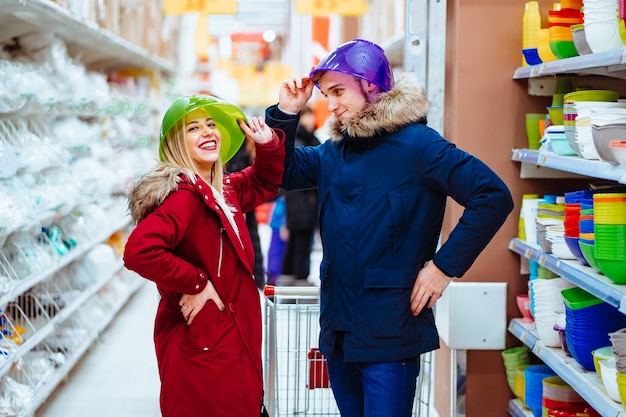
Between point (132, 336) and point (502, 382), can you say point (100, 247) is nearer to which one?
point (132, 336)

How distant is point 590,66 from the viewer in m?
3.02

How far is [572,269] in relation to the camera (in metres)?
3.21

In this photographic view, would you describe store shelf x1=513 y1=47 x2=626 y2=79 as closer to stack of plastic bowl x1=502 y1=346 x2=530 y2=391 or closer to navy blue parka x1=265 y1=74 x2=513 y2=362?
navy blue parka x1=265 y1=74 x2=513 y2=362

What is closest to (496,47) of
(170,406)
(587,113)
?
Result: (587,113)

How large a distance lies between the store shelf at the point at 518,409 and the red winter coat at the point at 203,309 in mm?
1573

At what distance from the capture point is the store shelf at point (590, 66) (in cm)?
279

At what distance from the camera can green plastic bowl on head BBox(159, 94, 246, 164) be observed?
2746mm

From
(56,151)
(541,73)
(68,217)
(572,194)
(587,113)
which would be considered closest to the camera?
(587,113)

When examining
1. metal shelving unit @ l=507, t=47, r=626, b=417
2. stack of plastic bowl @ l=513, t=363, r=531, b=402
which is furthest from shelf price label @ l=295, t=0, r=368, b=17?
stack of plastic bowl @ l=513, t=363, r=531, b=402

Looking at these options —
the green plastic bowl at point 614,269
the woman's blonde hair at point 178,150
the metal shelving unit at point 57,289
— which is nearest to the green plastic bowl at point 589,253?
the green plastic bowl at point 614,269

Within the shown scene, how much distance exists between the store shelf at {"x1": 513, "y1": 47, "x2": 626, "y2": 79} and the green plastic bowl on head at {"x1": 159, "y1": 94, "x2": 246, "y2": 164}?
4.19 feet

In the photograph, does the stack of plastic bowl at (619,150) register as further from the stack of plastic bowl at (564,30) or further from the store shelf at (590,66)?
the stack of plastic bowl at (564,30)

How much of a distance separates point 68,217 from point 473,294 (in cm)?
300

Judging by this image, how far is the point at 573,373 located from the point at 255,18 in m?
19.7
